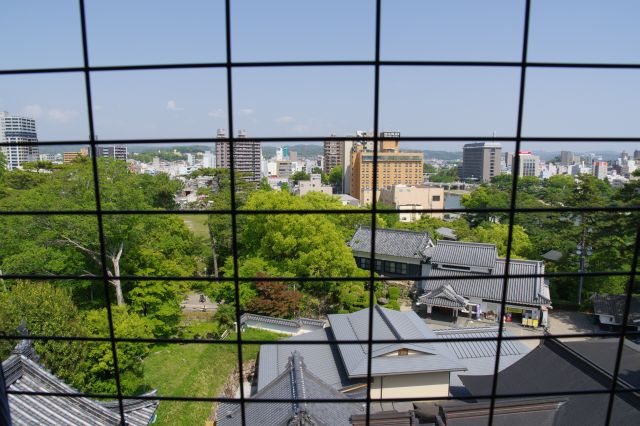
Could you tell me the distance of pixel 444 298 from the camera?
12.3 metres

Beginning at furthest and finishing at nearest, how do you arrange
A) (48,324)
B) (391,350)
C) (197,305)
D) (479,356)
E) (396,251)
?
(396,251)
(197,305)
(479,356)
(391,350)
(48,324)

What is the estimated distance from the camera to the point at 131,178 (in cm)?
1089

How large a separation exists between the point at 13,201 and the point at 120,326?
4616 mm

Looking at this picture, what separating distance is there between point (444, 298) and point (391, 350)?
5479 millimetres

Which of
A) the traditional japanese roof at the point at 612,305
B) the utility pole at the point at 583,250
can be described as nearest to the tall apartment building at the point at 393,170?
the utility pole at the point at 583,250

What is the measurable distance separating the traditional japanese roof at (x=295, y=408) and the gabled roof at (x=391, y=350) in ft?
2.48

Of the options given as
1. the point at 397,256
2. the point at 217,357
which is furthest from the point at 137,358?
the point at 397,256

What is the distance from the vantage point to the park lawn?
23.1 feet

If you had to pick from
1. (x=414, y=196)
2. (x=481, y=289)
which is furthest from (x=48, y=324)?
(x=414, y=196)

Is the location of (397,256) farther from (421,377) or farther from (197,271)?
(421,377)

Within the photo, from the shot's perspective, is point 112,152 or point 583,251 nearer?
point 583,251

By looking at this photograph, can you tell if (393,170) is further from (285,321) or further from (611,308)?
(285,321)

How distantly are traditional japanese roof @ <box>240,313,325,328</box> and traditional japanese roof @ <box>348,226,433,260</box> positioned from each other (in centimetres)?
484

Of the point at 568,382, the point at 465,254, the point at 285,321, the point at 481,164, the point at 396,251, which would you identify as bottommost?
the point at 285,321
